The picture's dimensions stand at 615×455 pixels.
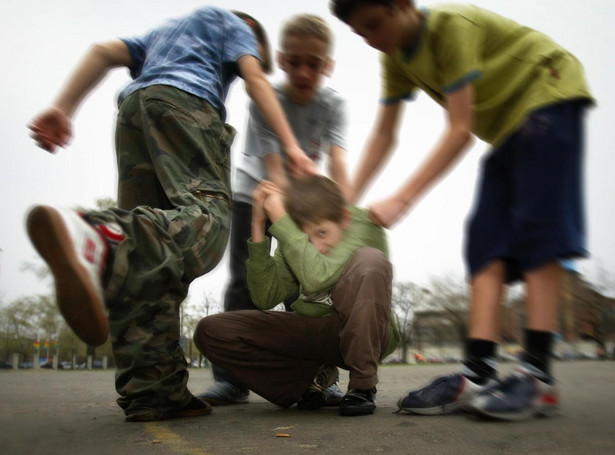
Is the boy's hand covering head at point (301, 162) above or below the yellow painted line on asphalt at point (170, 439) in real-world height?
above

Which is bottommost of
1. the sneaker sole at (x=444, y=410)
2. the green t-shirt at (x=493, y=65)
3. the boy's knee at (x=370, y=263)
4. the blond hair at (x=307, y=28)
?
the sneaker sole at (x=444, y=410)

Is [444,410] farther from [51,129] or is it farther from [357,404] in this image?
[51,129]

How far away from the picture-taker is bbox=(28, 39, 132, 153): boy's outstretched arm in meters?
2.30

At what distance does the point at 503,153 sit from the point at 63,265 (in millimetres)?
1767

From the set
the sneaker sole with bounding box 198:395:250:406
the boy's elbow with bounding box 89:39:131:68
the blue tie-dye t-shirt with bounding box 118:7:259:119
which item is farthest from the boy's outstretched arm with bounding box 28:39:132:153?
the sneaker sole with bounding box 198:395:250:406

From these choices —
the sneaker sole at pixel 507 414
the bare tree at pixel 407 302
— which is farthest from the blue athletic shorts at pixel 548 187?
the bare tree at pixel 407 302

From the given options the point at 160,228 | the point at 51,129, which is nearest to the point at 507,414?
the point at 160,228

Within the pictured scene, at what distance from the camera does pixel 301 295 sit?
8.01 feet

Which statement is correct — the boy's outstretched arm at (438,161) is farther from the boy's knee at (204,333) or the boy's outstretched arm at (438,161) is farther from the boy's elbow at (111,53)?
the boy's elbow at (111,53)

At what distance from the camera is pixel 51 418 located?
2.31 m

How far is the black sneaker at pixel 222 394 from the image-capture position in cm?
285

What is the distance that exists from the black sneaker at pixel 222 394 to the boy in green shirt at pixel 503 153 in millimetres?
1058

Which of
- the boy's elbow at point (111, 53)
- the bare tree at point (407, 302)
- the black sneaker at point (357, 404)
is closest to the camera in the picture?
the black sneaker at point (357, 404)

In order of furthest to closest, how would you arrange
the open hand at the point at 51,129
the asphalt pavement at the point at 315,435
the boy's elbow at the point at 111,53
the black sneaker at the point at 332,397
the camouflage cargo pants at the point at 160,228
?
the black sneaker at the point at 332,397 < the boy's elbow at the point at 111,53 < the open hand at the point at 51,129 < the camouflage cargo pants at the point at 160,228 < the asphalt pavement at the point at 315,435
